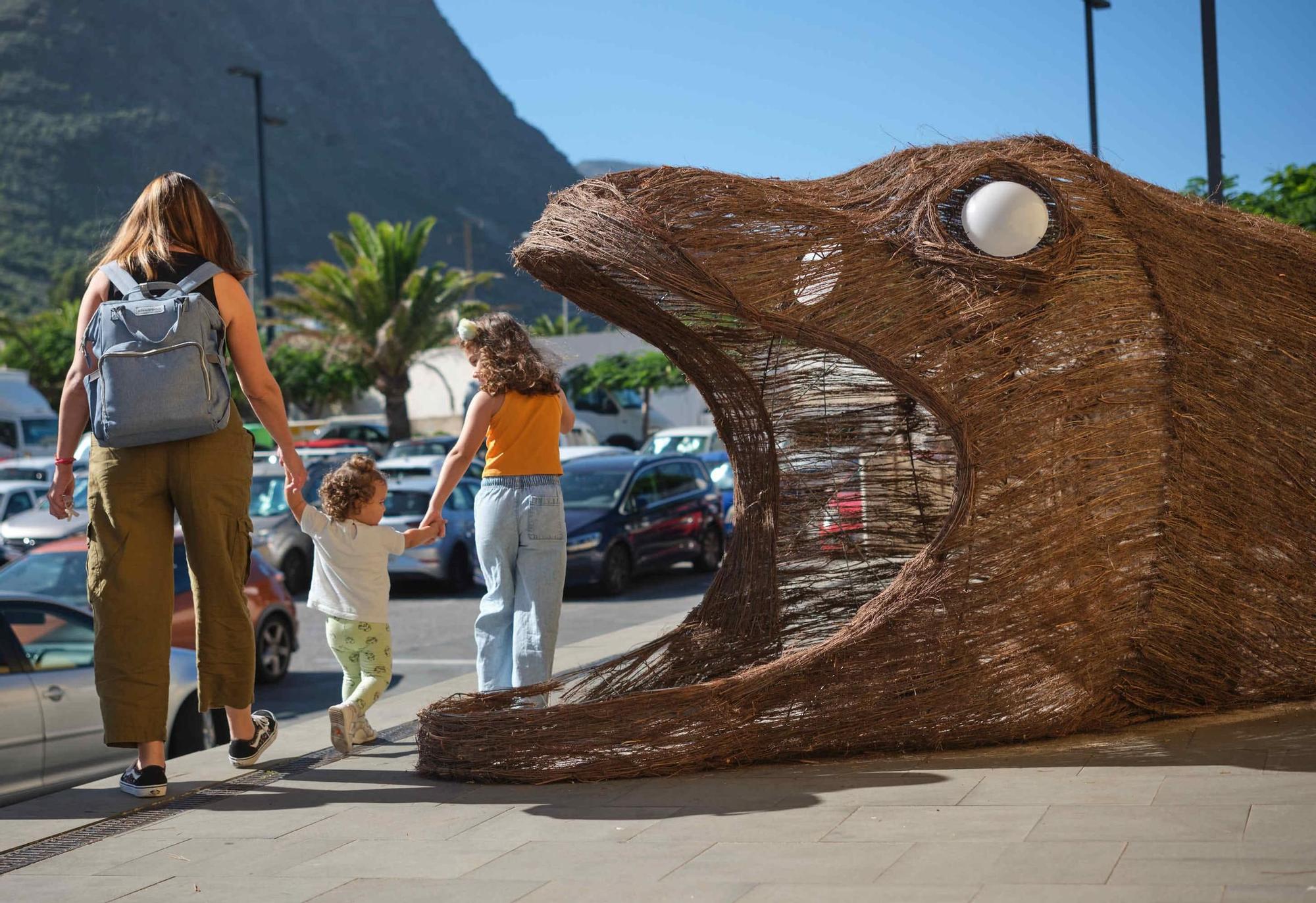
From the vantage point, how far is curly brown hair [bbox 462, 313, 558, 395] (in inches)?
234

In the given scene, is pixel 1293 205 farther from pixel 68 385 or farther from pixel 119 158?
A: pixel 119 158

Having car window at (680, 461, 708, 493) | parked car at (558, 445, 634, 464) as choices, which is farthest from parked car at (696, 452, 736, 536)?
parked car at (558, 445, 634, 464)

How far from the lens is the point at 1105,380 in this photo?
524 centimetres

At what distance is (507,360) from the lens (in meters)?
5.96

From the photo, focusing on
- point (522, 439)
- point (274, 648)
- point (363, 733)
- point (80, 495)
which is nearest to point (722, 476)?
point (80, 495)

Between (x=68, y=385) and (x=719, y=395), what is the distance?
8.70ft

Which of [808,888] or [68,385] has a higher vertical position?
[68,385]

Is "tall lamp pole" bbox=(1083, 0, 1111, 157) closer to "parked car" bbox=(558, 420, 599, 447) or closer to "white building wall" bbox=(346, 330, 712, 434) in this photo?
"parked car" bbox=(558, 420, 599, 447)

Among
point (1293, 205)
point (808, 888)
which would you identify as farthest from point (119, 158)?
point (808, 888)

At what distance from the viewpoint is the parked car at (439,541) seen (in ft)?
52.1

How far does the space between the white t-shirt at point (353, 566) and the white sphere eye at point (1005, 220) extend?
273 centimetres

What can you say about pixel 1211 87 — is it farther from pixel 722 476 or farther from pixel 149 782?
pixel 722 476

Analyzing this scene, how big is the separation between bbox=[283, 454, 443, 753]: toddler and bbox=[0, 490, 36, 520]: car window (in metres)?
13.7

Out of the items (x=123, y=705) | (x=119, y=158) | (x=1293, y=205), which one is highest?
(x=119, y=158)
